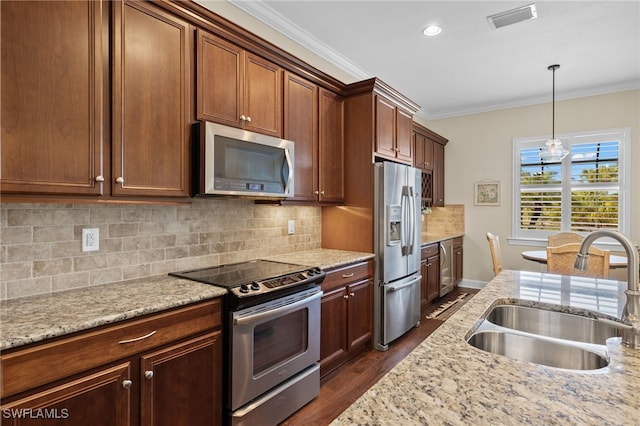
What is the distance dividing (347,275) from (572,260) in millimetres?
2354

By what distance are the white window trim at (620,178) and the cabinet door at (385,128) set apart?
→ 2.69 m

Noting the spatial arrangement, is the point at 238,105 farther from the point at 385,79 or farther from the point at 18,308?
the point at 385,79

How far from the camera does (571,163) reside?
15.4ft

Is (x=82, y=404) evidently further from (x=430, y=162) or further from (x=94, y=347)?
(x=430, y=162)

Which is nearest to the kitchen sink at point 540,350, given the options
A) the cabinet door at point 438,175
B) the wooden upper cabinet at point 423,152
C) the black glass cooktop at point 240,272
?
the black glass cooktop at point 240,272

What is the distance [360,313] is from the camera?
3000 millimetres

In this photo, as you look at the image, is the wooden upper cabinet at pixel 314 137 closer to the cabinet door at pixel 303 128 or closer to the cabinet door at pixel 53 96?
the cabinet door at pixel 303 128

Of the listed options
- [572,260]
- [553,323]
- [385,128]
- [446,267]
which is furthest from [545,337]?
[446,267]

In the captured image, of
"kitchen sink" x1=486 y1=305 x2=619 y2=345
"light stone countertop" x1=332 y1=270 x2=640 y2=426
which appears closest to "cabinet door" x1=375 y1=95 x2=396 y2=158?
"kitchen sink" x1=486 y1=305 x2=619 y2=345

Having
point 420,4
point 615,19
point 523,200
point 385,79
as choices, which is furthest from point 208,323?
point 523,200

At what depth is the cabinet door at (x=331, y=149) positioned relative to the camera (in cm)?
303

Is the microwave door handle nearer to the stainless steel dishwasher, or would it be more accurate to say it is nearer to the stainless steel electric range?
the stainless steel electric range

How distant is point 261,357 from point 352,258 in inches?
45.9

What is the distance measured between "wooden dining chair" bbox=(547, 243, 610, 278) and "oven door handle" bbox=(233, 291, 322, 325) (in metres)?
2.59
